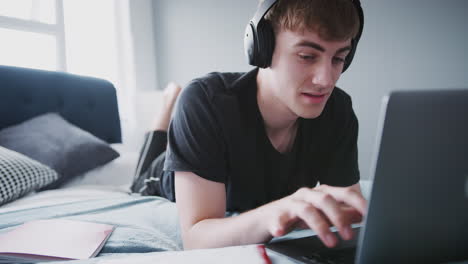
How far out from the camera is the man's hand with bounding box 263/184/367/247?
1.22 feet

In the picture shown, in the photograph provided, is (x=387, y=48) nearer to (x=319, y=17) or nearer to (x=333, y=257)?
(x=319, y=17)

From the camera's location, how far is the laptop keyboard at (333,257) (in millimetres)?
412

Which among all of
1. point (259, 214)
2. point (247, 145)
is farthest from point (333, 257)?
point (247, 145)

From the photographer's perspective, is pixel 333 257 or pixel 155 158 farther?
pixel 155 158

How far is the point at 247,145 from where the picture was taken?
803 millimetres

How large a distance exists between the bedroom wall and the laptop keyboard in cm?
158

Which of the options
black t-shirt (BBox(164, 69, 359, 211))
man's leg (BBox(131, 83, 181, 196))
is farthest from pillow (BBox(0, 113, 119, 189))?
black t-shirt (BBox(164, 69, 359, 211))

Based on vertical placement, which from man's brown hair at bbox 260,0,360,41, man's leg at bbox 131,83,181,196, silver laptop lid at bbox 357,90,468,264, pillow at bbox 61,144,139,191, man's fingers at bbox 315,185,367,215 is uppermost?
man's brown hair at bbox 260,0,360,41

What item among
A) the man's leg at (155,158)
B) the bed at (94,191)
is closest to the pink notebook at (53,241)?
the bed at (94,191)

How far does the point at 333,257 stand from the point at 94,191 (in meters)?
1.10

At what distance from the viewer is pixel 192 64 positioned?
2.60m

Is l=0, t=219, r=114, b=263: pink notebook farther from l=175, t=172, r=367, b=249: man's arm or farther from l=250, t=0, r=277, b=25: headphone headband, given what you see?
l=250, t=0, r=277, b=25: headphone headband

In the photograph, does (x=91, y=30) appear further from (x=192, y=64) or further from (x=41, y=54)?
(x=192, y=64)

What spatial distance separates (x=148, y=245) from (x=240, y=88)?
450 millimetres
